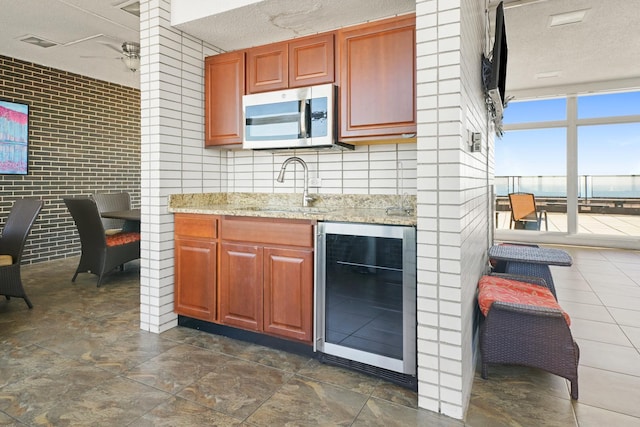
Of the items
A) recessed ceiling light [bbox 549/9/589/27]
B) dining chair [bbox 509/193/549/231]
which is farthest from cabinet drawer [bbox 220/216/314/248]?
dining chair [bbox 509/193/549/231]

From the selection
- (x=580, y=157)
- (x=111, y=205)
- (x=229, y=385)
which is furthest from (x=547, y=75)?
(x=111, y=205)

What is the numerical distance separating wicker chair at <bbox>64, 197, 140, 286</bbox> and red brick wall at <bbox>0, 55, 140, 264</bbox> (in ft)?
4.32

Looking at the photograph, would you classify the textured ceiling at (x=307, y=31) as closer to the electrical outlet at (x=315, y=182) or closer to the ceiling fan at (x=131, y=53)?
the ceiling fan at (x=131, y=53)

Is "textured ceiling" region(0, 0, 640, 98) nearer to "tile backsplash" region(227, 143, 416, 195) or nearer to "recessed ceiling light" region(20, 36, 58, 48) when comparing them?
"recessed ceiling light" region(20, 36, 58, 48)

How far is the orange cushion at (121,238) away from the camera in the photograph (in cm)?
428

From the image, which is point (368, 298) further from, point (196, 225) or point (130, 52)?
point (130, 52)

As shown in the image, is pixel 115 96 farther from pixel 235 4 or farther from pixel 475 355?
pixel 475 355

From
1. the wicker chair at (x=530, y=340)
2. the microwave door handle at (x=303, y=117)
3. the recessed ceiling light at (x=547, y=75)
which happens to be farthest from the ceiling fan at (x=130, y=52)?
the recessed ceiling light at (x=547, y=75)

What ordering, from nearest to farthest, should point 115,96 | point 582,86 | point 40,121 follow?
1. point 40,121
2. point 115,96
3. point 582,86

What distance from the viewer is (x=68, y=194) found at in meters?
5.43

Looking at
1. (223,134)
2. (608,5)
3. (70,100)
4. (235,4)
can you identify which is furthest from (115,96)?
(608,5)

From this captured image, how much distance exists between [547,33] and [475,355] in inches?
162

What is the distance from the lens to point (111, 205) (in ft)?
16.6

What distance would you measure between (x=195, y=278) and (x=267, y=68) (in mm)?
1654
